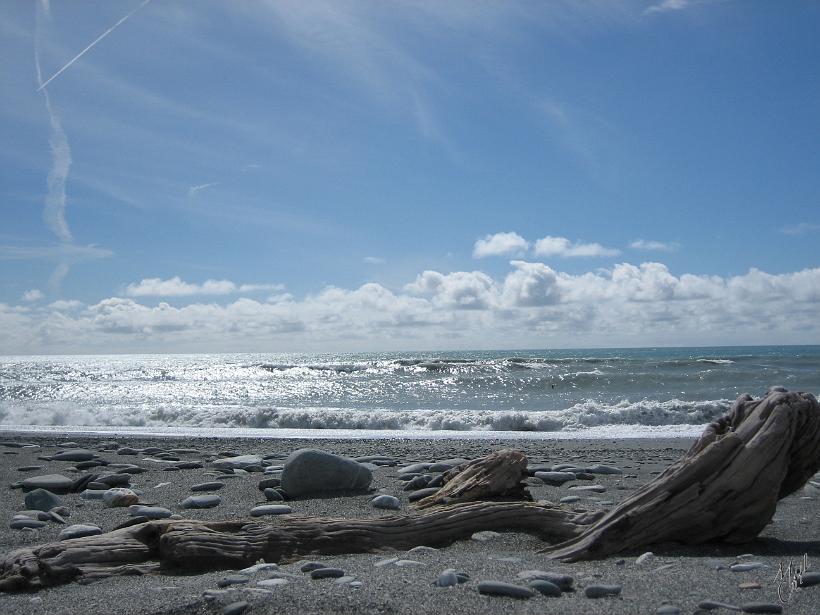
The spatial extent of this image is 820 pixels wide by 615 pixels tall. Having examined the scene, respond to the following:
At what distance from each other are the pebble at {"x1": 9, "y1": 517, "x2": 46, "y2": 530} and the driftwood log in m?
1.25

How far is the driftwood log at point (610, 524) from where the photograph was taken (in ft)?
12.4

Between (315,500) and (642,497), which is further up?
(642,497)

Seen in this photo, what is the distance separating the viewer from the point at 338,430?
16.2 meters

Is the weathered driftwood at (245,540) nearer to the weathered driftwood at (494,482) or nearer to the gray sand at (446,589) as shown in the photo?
the gray sand at (446,589)

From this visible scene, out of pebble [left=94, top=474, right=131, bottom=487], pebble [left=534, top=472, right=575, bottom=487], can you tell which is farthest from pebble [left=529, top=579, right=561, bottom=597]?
pebble [left=94, top=474, right=131, bottom=487]

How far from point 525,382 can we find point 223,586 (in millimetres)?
28715

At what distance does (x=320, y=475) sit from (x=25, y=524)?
2520 millimetres

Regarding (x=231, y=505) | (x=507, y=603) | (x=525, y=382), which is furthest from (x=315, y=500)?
(x=525, y=382)

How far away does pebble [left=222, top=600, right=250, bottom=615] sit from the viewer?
282cm

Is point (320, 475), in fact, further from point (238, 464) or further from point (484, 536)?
point (484, 536)

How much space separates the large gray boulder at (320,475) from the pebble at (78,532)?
2.03 meters

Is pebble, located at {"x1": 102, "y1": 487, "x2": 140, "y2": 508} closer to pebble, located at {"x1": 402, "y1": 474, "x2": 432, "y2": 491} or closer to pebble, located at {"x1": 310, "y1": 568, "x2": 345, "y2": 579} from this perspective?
pebble, located at {"x1": 402, "y1": 474, "x2": 432, "y2": 491}

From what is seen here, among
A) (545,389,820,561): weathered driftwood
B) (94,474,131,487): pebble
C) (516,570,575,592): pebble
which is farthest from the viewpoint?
(94,474,131,487): pebble

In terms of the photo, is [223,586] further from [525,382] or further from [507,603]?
[525,382]
